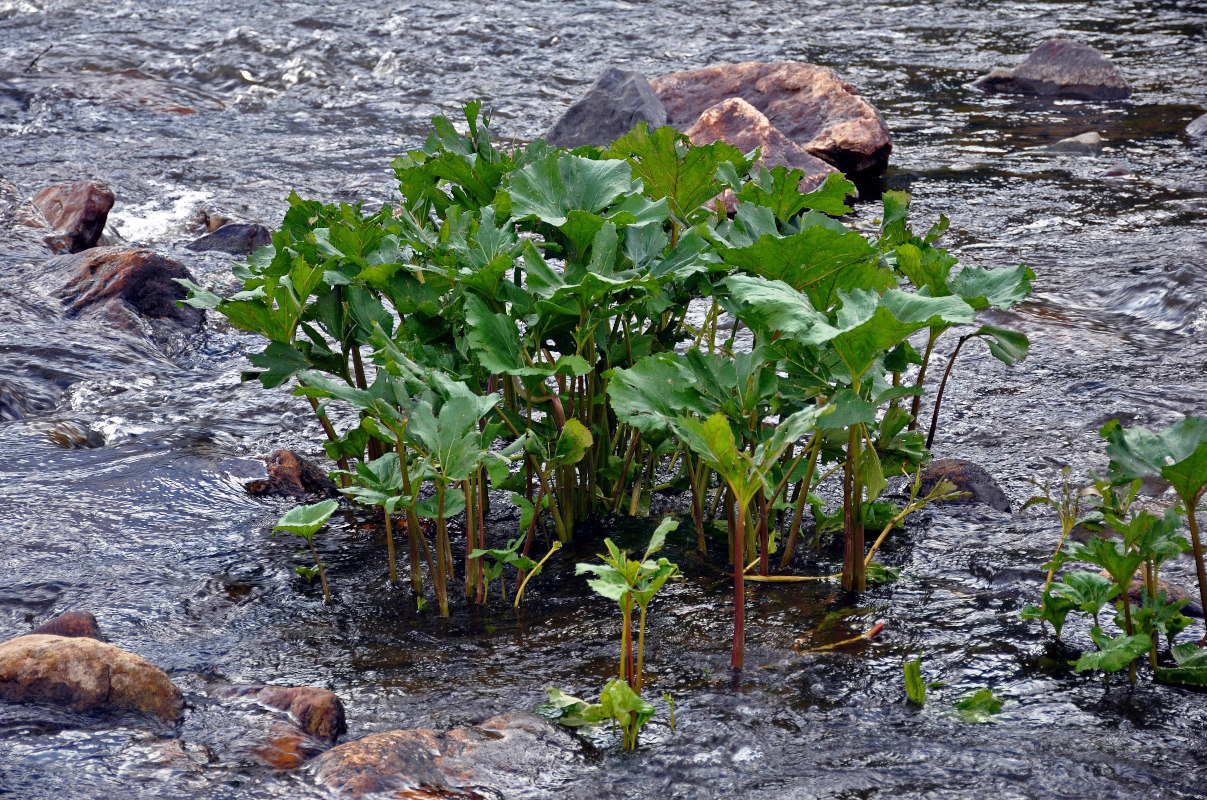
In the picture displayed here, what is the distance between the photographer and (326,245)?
2.90m

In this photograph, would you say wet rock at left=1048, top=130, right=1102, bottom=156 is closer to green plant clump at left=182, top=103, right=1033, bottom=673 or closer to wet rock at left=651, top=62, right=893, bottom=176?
wet rock at left=651, top=62, right=893, bottom=176

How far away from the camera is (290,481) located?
3457 millimetres

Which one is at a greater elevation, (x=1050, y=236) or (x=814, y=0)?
(x=814, y=0)

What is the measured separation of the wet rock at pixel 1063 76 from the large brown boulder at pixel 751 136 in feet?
11.3

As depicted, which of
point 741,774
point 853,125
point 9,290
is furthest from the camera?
point 853,125

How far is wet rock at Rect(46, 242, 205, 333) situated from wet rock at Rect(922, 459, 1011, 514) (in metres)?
3.67

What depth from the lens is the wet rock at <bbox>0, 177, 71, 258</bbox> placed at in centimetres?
597

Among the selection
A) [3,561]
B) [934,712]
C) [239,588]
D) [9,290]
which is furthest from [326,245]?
[9,290]

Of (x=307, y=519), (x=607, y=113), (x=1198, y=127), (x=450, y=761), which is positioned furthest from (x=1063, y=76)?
(x=450, y=761)

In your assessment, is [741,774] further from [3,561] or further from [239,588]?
[3,561]

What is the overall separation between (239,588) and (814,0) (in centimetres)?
1202

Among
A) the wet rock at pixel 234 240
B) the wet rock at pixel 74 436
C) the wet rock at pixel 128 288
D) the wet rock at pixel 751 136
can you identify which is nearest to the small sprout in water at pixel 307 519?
the wet rock at pixel 74 436

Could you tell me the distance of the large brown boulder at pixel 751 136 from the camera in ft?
23.8

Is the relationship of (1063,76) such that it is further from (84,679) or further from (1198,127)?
(84,679)
